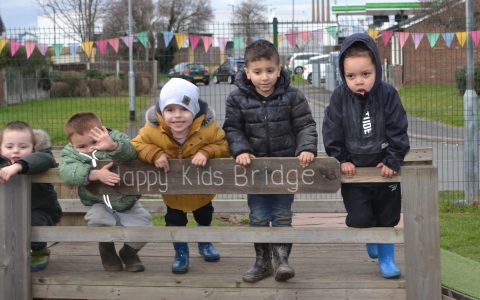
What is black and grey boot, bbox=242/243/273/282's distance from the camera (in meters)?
4.73

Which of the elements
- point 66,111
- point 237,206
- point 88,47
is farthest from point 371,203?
point 88,47

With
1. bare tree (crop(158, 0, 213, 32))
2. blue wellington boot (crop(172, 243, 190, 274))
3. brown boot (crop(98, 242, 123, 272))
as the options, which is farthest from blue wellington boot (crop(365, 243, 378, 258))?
bare tree (crop(158, 0, 213, 32))

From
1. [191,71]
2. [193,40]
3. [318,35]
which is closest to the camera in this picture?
[318,35]

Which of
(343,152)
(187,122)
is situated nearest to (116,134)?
(187,122)

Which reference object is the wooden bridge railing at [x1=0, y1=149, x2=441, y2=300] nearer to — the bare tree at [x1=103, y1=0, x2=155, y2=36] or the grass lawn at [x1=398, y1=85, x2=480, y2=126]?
the grass lawn at [x1=398, y1=85, x2=480, y2=126]

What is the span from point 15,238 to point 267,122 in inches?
67.2

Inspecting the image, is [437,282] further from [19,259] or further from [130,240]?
[19,259]

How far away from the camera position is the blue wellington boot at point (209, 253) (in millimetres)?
5434

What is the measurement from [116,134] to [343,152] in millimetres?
1399

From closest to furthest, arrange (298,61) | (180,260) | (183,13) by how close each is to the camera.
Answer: (180,260), (298,61), (183,13)

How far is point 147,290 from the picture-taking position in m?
4.74

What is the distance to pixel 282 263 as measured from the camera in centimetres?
470

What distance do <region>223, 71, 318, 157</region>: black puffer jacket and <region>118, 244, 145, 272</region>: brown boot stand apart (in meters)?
0.99

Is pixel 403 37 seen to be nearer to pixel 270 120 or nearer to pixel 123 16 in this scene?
pixel 270 120
